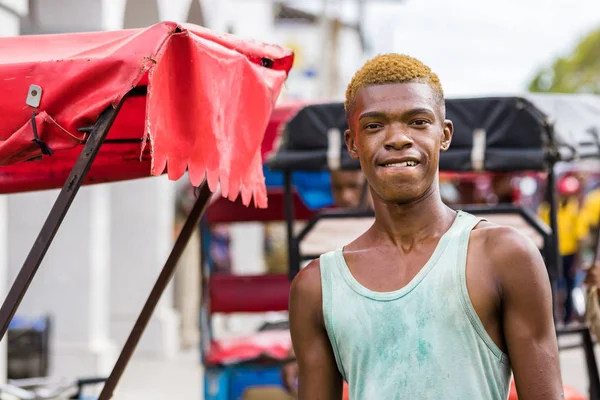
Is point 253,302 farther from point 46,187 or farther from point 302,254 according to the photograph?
point 46,187

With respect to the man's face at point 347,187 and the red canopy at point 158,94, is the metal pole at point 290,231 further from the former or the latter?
the red canopy at point 158,94

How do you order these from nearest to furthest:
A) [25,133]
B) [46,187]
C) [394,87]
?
[394,87]
[25,133]
[46,187]

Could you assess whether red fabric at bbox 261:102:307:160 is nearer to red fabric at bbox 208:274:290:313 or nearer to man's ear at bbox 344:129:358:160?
red fabric at bbox 208:274:290:313

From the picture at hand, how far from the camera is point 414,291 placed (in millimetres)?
2402

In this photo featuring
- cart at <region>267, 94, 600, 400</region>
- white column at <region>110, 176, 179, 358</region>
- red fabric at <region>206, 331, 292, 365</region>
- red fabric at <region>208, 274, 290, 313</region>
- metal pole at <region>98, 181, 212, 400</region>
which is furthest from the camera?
white column at <region>110, 176, 179, 358</region>

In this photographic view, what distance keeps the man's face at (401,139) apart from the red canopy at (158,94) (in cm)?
70

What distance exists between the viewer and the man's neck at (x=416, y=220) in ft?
8.31

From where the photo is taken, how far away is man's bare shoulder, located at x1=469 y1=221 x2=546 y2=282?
236cm

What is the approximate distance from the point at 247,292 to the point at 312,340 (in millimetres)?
5529

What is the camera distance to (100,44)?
3.00 metres

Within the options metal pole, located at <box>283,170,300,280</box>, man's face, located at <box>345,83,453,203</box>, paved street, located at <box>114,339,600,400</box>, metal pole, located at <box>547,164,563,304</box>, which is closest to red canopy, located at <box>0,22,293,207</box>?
man's face, located at <box>345,83,453,203</box>

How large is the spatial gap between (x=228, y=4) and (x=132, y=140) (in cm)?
1357

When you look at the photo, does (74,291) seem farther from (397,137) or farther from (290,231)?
(397,137)

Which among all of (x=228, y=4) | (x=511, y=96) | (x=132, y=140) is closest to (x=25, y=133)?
(x=132, y=140)
